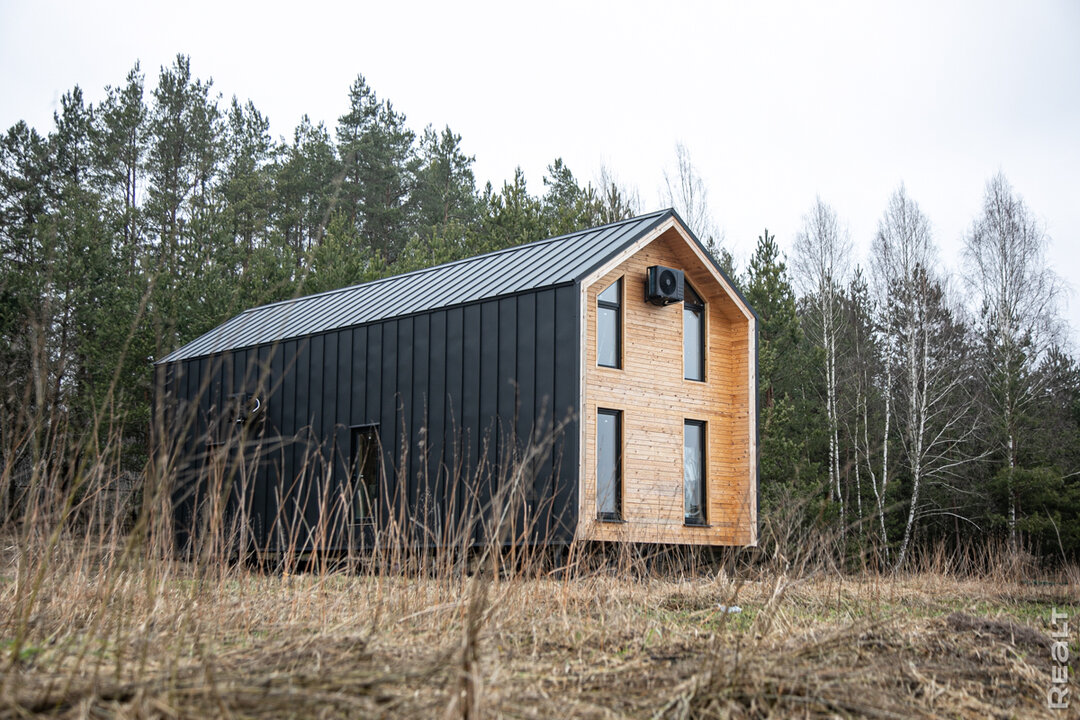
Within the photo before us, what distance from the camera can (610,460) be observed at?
11.1 metres

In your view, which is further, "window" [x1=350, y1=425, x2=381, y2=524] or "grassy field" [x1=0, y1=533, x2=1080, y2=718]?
"window" [x1=350, y1=425, x2=381, y2=524]

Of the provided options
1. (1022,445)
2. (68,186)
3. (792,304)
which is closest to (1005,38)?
(792,304)

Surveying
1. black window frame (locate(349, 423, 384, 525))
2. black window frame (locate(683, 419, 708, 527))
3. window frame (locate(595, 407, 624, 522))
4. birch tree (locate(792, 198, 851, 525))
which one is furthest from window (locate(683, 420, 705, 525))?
birch tree (locate(792, 198, 851, 525))

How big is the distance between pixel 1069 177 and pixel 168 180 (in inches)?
771

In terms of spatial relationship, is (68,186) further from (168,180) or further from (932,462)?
(932,462)

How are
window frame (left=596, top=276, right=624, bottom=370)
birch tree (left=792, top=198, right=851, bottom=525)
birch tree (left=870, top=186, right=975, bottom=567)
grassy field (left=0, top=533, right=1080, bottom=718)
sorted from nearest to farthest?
grassy field (left=0, top=533, right=1080, bottom=718) < window frame (left=596, top=276, right=624, bottom=370) < birch tree (left=870, top=186, right=975, bottom=567) < birch tree (left=792, top=198, right=851, bottom=525)

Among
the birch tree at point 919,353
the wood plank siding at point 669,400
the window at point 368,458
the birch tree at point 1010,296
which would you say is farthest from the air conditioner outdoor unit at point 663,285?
the birch tree at point 1010,296

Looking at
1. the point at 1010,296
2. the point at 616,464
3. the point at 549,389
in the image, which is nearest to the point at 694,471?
the point at 616,464

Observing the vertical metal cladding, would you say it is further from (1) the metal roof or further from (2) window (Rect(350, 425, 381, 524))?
(1) the metal roof

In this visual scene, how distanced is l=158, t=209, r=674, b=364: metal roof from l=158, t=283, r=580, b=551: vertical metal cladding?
28cm

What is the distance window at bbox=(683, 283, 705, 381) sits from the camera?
12.5 metres

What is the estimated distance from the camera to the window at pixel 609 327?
11344 millimetres

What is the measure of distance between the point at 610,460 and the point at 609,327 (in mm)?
1622

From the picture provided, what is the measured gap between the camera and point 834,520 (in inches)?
688
